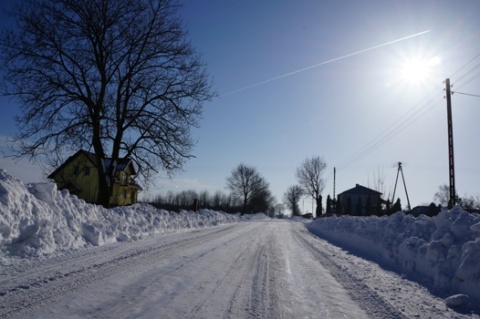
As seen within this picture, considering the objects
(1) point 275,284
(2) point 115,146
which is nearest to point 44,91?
(2) point 115,146

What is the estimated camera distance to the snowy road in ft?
13.6

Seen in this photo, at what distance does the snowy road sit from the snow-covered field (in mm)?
19

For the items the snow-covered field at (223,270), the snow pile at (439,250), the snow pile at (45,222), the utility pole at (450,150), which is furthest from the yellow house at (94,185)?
the snow pile at (439,250)

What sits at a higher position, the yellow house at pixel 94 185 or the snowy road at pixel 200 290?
the yellow house at pixel 94 185

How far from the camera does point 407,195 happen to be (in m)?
40.5

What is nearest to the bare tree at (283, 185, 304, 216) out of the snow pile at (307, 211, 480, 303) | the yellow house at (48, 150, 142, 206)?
the yellow house at (48, 150, 142, 206)

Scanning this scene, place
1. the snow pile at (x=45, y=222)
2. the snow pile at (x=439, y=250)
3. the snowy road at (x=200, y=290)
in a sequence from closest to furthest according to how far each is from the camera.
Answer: the snowy road at (x=200, y=290), the snow pile at (x=439, y=250), the snow pile at (x=45, y=222)

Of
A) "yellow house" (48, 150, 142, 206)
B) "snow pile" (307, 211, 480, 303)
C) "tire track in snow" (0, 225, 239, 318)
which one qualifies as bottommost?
"tire track in snow" (0, 225, 239, 318)

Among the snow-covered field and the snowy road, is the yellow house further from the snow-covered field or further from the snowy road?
the snowy road

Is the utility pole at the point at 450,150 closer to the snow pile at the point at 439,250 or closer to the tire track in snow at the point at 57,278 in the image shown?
the snow pile at the point at 439,250

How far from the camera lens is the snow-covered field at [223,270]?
4539 mm

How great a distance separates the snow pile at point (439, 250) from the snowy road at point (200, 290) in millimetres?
536

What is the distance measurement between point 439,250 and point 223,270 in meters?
4.26

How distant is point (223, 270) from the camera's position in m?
6.79
